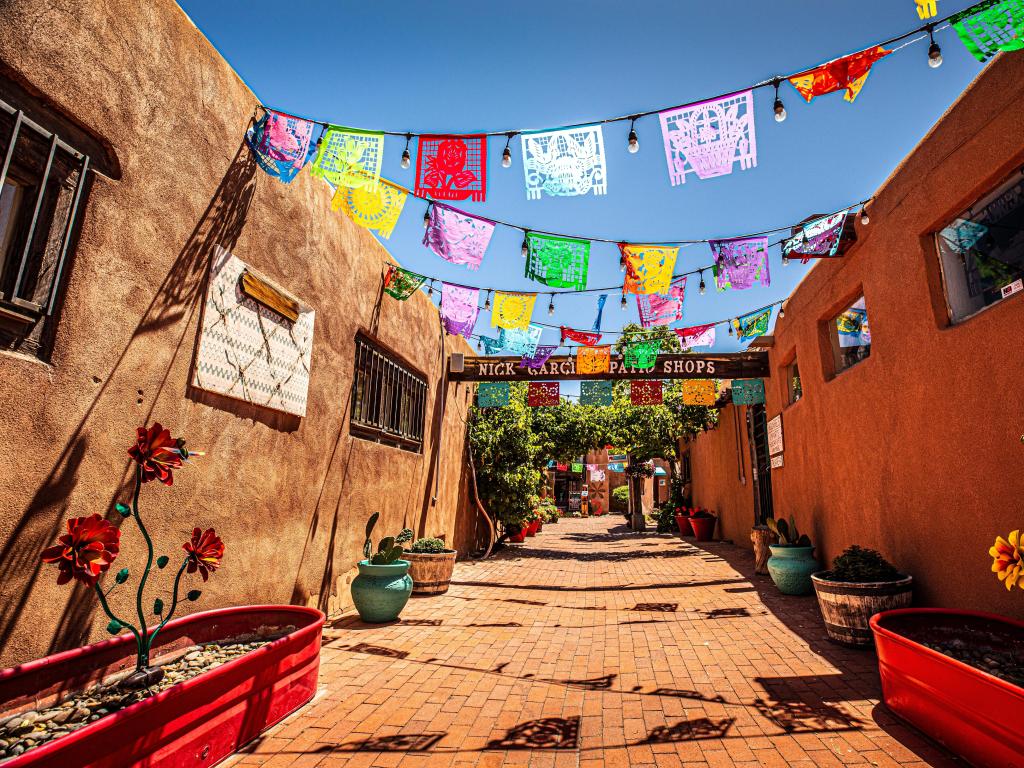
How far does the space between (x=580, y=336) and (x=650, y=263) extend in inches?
129

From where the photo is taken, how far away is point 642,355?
934 cm

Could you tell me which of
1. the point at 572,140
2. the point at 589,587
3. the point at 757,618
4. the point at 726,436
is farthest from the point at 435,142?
the point at 726,436

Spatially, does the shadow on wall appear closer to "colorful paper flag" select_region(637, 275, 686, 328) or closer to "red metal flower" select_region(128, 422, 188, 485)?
"red metal flower" select_region(128, 422, 188, 485)

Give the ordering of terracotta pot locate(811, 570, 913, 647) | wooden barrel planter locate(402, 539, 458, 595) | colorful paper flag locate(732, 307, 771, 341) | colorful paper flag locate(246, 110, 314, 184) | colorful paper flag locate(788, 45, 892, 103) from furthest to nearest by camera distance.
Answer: colorful paper flag locate(732, 307, 771, 341) → wooden barrel planter locate(402, 539, 458, 595) → terracotta pot locate(811, 570, 913, 647) → colorful paper flag locate(246, 110, 314, 184) → colorful paper flag locate(788, 45, 892, 103)

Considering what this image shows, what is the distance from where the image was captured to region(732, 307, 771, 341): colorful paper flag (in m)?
8.82

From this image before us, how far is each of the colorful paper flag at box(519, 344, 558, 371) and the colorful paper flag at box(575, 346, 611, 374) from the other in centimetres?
53

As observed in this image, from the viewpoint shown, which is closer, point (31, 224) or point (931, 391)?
point (31, 224)

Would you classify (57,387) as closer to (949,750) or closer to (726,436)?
(949,750)

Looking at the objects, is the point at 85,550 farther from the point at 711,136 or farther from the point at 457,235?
the point at 711,136

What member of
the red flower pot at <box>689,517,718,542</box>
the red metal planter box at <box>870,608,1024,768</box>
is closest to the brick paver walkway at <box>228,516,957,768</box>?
the red metal planter box at <box>870,608,1024,768</box>

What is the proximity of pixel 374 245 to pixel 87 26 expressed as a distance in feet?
13.2

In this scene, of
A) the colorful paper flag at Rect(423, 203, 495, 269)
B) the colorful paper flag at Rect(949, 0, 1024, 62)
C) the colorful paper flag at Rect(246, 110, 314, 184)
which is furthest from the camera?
the colorful paper flag at Rect(423, 203, 495, 269)

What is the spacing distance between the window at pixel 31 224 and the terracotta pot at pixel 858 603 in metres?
6.03

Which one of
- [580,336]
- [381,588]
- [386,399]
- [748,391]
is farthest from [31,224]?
[748,391]
